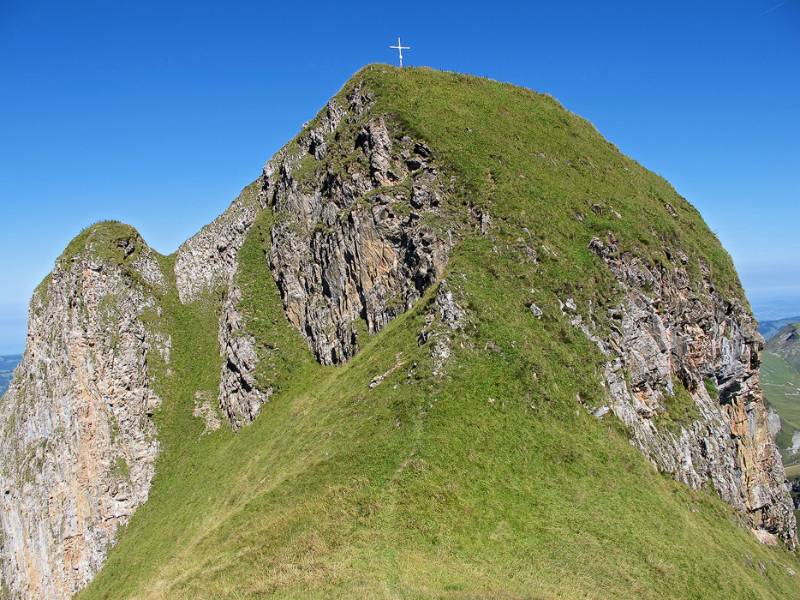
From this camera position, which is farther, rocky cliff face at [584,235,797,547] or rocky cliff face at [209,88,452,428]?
rocky cliff face at [209,88,452,428]

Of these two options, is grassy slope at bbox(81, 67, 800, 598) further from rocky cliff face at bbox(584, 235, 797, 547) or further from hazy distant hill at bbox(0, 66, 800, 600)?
rocky cliff face at bbox(584, 235, 797, 547)

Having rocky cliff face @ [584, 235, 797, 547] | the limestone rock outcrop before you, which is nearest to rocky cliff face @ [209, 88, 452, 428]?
the limestone rock outcrop

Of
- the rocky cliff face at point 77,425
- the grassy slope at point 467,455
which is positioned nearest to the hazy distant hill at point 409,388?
the grassy slope at point 467,455

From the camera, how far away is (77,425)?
58531 mm

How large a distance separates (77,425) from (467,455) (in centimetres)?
4629

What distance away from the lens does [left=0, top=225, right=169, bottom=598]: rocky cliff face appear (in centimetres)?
5600

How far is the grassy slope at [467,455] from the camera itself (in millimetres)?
27891

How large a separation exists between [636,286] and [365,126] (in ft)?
101

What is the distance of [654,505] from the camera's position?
34406 mm

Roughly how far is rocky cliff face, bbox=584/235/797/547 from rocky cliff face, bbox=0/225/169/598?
154 feet

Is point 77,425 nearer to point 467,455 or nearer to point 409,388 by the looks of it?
point 409,388

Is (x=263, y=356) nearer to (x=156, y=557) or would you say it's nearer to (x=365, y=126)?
(x=156, y=557)

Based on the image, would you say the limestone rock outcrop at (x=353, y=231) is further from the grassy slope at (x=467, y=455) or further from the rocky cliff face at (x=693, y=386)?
the rocky cliff face at (x=693, y=386)

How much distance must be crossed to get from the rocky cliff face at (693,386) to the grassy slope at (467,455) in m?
2.56
